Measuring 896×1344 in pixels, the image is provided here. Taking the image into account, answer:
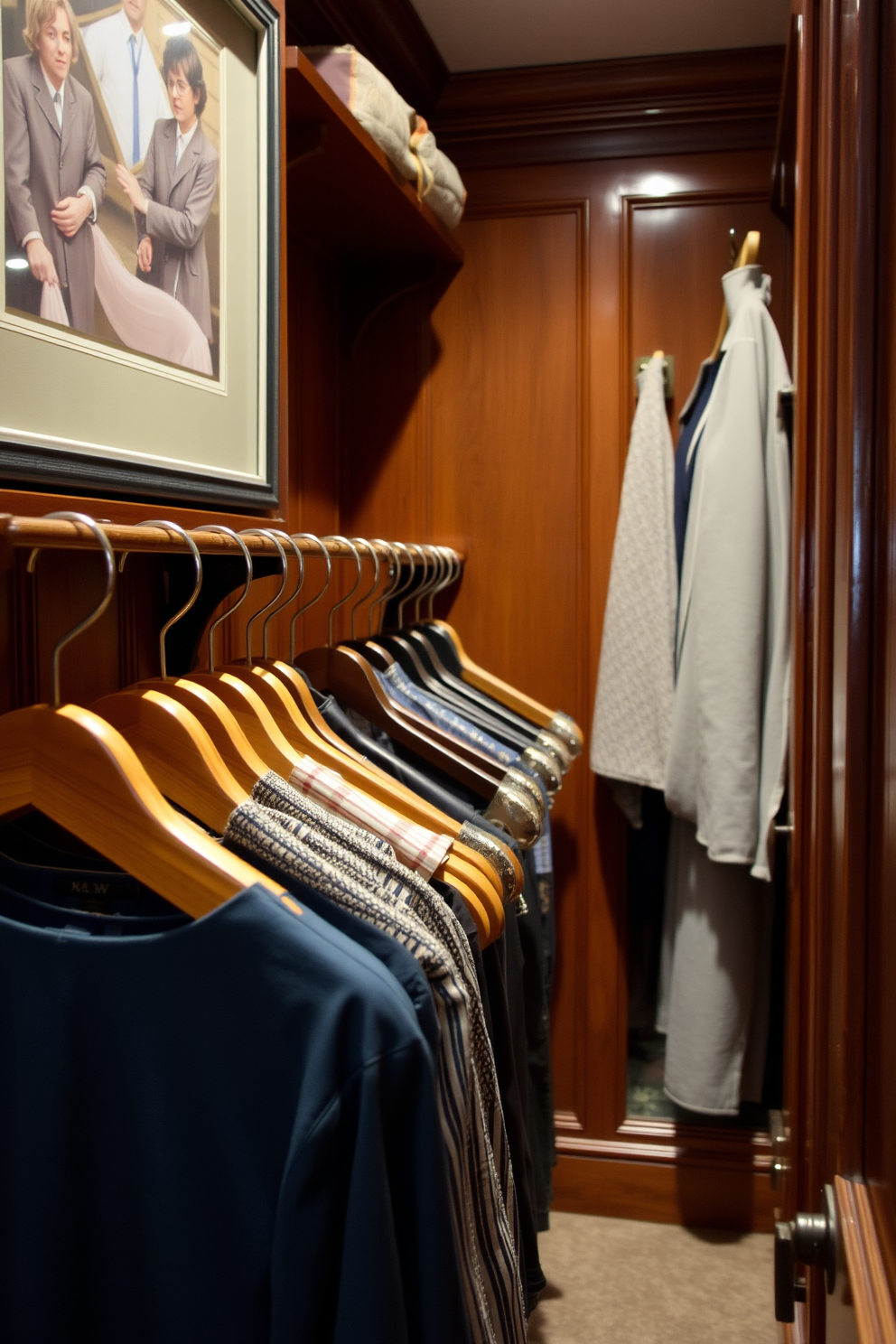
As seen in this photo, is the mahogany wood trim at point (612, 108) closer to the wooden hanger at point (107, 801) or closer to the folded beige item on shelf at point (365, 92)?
the folded beige item on shelf at point (365, 92)

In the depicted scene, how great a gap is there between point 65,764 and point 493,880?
0.44m

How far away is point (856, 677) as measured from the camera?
0.70 m

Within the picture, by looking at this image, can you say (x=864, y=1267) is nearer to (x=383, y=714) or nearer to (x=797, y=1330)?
(x=383, y=714)

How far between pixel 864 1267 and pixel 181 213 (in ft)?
3.43

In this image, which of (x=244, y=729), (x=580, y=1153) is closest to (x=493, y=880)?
(x=244, y=729)

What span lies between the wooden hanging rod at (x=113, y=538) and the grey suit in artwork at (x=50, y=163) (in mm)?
208

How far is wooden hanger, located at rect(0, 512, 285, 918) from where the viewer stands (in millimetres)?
724

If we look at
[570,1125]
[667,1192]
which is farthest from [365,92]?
[667,1192]

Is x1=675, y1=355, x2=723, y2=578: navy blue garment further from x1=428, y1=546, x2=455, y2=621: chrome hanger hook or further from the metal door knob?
the metal door knob

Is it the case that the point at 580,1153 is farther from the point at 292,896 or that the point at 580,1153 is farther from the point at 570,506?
the point at 292,896

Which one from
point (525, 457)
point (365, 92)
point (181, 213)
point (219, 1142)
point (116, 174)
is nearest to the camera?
point (219, 1142)

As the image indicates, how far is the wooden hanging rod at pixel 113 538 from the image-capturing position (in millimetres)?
715

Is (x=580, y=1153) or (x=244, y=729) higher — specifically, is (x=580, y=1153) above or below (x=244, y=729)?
below

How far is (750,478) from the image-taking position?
183 cm
